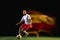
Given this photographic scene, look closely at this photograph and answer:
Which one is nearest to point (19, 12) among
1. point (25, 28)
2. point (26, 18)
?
point (26, 18)

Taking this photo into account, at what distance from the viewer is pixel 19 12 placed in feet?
41.8

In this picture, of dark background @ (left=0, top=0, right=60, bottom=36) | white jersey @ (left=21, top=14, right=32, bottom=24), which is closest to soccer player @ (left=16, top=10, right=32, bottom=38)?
white jersey @ (left=21, top=14, right=32, bottom=24)

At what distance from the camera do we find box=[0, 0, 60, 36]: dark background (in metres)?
12.7

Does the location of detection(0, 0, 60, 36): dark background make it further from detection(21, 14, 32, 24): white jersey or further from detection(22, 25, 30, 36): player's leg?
detection(22, 25, 30, 36): player's leg

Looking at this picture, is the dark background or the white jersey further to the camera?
the dark background

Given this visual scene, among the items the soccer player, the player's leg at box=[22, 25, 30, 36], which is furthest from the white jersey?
the player's leg at box=[22, 25, 30, 36]

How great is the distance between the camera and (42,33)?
1290 cm

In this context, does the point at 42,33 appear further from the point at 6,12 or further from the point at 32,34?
the point at 6,12

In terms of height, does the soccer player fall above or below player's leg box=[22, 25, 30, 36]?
above

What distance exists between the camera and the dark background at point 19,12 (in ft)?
41.8

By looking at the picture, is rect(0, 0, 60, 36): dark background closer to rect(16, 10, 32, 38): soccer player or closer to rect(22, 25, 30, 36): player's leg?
rect(16, 10, 32, 38): soccer player

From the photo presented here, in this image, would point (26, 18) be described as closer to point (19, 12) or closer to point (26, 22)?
point (26, 22)

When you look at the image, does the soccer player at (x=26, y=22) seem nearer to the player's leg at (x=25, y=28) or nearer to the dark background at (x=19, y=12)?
the player's leg at (x=25, y=28)

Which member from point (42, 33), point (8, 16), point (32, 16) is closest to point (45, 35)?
point (42, 33)
